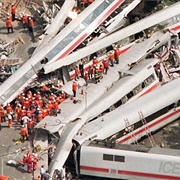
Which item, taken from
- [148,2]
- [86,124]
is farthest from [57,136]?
[148,2]

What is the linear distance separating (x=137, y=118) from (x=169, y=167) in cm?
453

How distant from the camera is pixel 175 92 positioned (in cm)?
3878

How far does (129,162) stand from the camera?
33719 millimetres

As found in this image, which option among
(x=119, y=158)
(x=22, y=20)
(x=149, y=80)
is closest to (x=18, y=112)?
(x=119, y=158)

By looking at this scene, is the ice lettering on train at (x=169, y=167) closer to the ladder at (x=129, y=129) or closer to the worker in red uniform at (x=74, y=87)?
the ladder at (x=129, y=129)

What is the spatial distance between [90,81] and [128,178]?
824 cm

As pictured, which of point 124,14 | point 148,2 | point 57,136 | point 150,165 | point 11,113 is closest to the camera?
point 150,165

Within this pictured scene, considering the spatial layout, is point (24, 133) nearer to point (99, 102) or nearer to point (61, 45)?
point (99, 102)

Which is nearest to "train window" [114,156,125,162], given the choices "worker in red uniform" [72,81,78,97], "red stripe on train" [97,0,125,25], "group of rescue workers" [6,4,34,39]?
"worker in red uniform" [72,81,78,97]

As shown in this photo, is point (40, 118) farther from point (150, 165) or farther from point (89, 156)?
point (150, 165)

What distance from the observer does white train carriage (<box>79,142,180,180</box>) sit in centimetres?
3331

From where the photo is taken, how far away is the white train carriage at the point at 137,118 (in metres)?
35.8

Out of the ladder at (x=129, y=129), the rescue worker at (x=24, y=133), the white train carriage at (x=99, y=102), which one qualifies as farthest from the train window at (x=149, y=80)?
the rescue worker at (x=24, y=133)

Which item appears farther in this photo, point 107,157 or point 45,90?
point 45,90
